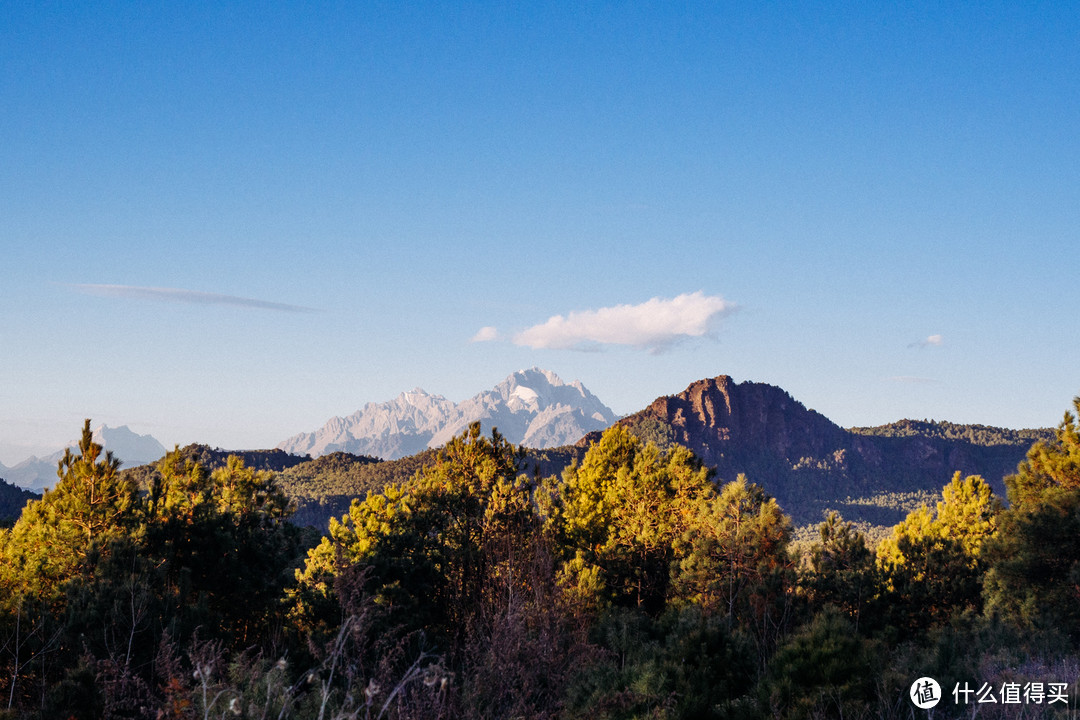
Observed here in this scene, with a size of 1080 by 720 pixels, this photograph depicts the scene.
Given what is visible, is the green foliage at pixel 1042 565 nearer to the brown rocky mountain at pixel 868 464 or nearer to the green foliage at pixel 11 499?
the green foliage at pixel 11 499

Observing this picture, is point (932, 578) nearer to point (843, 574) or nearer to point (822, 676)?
point (843, 574)

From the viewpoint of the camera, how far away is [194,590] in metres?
19.6

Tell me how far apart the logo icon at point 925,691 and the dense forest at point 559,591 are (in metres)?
0.17

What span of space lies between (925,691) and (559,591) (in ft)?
18.7

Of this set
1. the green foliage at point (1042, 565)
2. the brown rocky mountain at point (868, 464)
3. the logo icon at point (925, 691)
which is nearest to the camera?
the logo icon at point (925, 691)

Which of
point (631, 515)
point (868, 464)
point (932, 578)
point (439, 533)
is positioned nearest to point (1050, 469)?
point (932, 578)

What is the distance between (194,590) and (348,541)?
4.62m

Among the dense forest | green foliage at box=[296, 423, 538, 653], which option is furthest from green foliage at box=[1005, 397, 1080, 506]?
green foliage at box=[296, 423, 538, 653]

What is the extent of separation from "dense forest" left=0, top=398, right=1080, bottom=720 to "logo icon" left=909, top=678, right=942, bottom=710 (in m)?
0.17

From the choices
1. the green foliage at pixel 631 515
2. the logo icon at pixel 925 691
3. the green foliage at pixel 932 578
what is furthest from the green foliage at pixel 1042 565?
the logo icon at pixel 925 691

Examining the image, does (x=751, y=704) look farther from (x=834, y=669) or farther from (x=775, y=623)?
(x=775, y=623)

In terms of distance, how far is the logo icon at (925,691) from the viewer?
765 cm

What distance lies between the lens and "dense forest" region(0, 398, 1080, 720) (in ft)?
26.7

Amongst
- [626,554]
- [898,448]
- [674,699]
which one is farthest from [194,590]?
[898,448]
